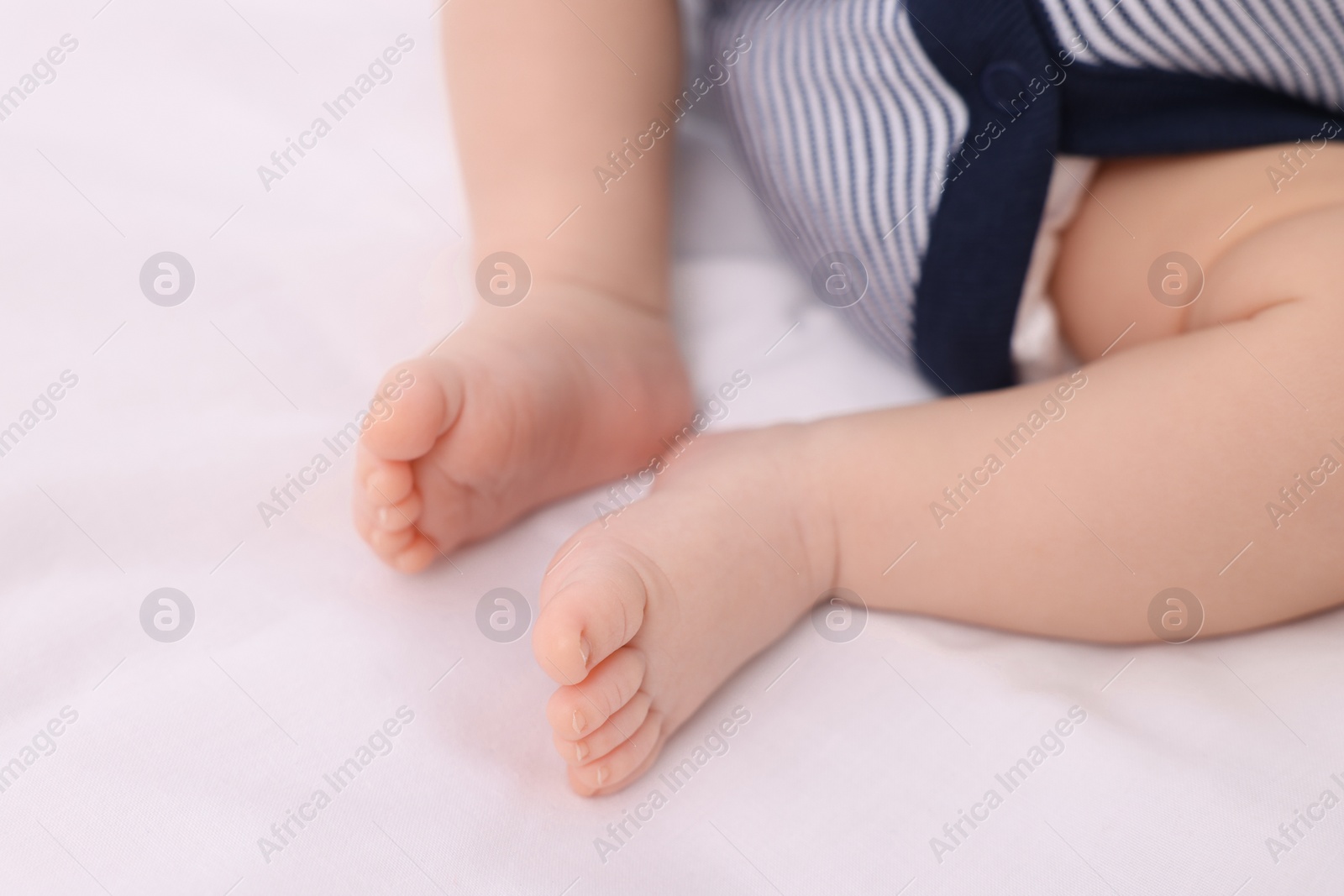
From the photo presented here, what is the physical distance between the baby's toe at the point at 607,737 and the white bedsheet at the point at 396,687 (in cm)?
3

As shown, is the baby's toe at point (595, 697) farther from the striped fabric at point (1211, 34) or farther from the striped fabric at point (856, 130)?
the striped fabric at point (1211, 34)

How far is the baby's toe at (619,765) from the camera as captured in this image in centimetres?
57

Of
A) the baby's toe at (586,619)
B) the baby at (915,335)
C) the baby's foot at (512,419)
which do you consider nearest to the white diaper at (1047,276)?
the baby at (915,335)

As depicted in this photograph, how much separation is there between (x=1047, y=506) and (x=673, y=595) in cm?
23

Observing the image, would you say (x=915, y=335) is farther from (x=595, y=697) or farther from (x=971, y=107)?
(x=595, y=697)

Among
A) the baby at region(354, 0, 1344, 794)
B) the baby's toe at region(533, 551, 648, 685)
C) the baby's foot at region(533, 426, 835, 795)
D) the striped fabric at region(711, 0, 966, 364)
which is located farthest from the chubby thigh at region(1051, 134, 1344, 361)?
the baby's toe at region(533, 551, 648, 685)

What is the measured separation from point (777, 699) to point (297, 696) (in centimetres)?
27

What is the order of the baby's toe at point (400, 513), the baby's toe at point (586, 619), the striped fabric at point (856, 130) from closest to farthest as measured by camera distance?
the baby's toe at point (586, 619), the baby's toe at point (400, 513), the striped fabric at point (856, 130)

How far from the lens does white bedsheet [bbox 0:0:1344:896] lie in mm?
542

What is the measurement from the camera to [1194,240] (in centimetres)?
74

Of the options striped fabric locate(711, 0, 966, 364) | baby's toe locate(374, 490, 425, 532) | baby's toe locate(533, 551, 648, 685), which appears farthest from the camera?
striped fabric locate(711, 0, 966, 364)

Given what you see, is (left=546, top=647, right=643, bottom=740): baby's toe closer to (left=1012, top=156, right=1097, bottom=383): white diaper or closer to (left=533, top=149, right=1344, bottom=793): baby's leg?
(left=533, top=149, right=1344, bottom=793): baby's leg

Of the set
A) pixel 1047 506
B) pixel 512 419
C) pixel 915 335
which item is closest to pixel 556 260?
pixel 512 419

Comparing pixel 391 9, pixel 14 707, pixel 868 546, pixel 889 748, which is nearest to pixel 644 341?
pixel 868 546
